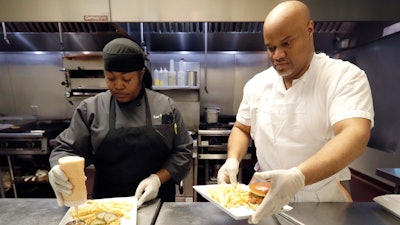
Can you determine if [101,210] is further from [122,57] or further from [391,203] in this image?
[391,203]

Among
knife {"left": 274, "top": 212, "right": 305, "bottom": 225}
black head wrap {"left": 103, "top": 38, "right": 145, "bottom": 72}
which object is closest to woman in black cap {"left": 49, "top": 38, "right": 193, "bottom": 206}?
black head wrap {"left": 103, "top": 38, "right": 145, "bottom": 72}

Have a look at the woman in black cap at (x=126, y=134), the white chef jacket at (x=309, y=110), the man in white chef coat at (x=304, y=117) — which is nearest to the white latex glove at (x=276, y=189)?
the man in white chef coat at (x=304, y=117)

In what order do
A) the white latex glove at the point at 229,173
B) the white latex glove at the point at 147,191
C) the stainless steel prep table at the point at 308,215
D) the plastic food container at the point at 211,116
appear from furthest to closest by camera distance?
the plastic food container at the point at 211,116, the white latex glove at the point at 229,173, the white latex glove at the point at 147,191, the stainless steel prep table at the point at 308,215

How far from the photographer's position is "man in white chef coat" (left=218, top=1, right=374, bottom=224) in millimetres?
971

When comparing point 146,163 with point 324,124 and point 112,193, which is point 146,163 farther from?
point 324,124

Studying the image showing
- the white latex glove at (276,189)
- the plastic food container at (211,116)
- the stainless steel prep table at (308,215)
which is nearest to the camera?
the white latex glove at (276,189)

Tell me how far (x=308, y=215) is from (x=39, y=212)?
127 centimetres

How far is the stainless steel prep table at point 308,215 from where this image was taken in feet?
3.33

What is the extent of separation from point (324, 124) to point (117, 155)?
3.96 ft

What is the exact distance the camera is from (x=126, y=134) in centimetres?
142

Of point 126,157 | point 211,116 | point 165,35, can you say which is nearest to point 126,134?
point 126,157

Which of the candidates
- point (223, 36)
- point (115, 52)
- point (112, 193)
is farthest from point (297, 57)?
point (223, 36)

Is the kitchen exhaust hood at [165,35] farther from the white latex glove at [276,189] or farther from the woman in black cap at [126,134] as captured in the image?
the white latex glove at [276,189]

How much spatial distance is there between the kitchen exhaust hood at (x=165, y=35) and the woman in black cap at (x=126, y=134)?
1.80 m
